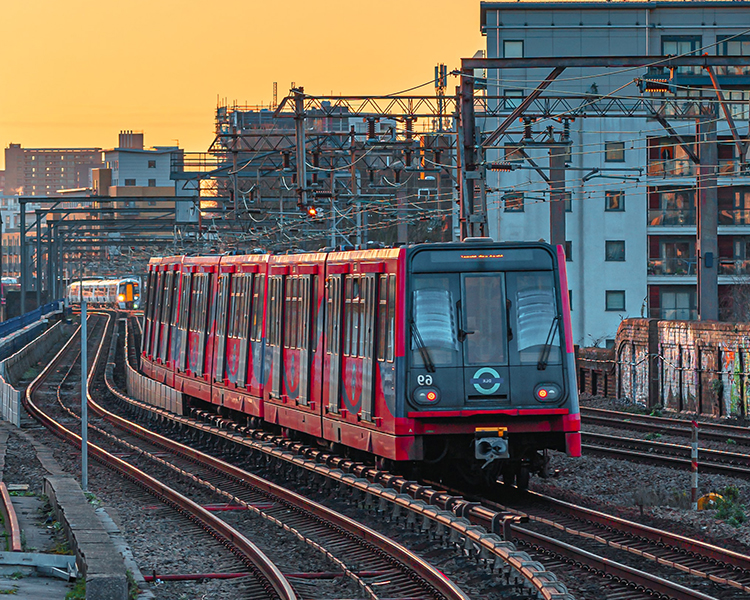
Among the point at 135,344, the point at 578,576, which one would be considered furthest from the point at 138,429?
the point at 135,344

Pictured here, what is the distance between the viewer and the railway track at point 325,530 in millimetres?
10732

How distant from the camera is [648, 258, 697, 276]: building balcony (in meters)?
59.7

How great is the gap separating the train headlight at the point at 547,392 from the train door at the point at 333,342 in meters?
3.39

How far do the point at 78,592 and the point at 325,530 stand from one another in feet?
13.7

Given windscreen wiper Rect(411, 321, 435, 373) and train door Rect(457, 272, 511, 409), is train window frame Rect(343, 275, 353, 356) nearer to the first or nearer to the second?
windscreen wiper Rect(411, 321, 435, 373)

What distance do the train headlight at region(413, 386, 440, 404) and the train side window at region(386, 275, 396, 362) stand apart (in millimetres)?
564

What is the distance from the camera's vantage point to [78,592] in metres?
10.2

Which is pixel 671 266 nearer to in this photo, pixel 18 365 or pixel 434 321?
pixel 18 365

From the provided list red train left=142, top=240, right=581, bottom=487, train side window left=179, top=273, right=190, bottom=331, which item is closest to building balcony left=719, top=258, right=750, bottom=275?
train side window left=179, top=273, right=190, bottom=331

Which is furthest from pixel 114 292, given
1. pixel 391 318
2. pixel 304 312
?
pixel 391 318

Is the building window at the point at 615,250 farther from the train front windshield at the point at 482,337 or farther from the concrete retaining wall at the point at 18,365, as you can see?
the train front windshield at the point at 482,337

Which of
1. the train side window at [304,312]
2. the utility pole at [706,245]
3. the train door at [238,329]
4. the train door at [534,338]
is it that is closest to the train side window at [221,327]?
the train door at [238,329]

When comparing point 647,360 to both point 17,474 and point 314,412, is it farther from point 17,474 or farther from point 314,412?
point 17,474

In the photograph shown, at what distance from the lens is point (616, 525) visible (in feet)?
42.5
